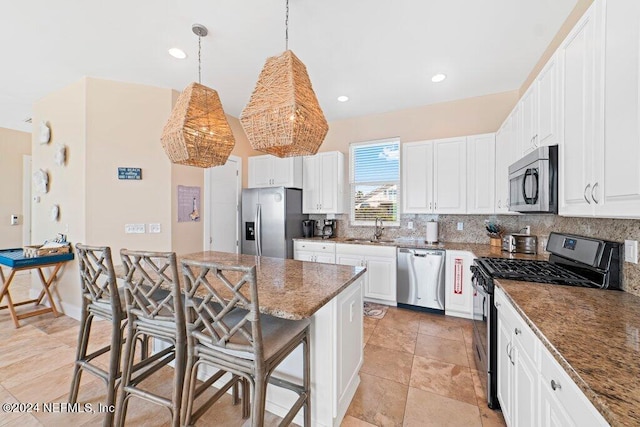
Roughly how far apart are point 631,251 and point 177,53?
3.94 m

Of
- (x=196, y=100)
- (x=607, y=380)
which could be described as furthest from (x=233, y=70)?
(x=607, y=380)

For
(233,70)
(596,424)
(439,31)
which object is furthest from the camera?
(233,70)

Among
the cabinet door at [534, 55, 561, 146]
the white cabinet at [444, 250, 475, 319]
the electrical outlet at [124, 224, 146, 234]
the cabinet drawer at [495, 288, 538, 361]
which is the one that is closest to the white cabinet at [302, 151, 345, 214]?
the white cabinet at [444, 250, 475, 319]

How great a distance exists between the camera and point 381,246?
3555mm

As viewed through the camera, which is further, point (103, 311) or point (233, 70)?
point (233, 70)

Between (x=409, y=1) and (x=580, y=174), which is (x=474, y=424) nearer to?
(x=580, y=174)

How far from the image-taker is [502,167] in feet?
9.77

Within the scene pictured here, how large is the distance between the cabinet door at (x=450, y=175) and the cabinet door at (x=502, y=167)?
1.17 ft

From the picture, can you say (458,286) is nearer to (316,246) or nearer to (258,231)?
(316,246)

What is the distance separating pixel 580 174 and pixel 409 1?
170cm

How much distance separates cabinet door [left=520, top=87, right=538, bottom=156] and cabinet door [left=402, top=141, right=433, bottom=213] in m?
1.36

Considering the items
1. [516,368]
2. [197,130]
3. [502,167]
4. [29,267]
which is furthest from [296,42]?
[29,267]

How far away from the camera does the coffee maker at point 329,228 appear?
4402mm

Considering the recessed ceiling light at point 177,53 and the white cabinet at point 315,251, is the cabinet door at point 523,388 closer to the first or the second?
the white cabinet at point 315,251
